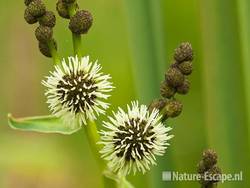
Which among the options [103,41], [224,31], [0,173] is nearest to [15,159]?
[0,173]

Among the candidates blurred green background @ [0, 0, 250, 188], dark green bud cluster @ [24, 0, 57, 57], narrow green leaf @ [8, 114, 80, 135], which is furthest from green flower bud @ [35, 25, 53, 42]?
blurred green background @ [0, 0, 250, 188]

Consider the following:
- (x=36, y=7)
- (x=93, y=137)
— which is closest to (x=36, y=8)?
(x=36, y=7)

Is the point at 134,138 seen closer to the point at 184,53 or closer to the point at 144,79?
the point at 184,53

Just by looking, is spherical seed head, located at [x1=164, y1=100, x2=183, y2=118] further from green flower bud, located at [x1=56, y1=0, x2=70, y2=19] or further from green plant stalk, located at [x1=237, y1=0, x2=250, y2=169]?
green plant stalk, located at [x1=237, y1=0, x2=250, y2=169]

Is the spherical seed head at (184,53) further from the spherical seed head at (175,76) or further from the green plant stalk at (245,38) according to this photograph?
the green plant stalk at (245,38)

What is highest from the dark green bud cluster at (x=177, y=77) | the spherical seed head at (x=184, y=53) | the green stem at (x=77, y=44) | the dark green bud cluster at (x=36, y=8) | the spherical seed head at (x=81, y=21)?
the dark green bud cluster at (x=36, y=8)

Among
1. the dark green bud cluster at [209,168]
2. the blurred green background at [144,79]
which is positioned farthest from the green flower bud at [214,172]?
the blurred green background at [144,79]
